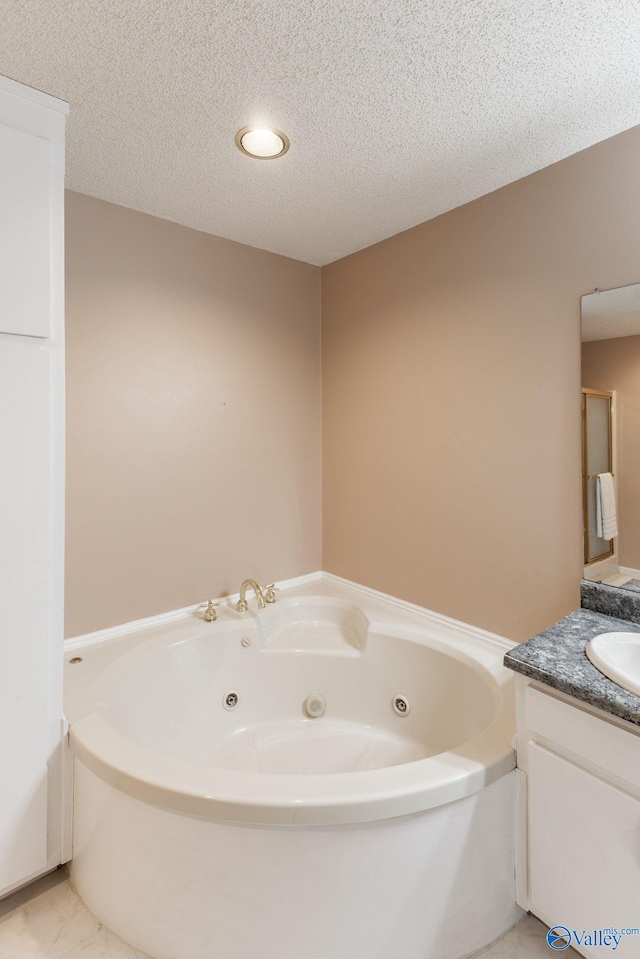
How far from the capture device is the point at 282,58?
1224 mm

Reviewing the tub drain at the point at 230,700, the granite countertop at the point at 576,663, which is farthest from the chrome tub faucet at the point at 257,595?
the granite countertop at the point at 576,663

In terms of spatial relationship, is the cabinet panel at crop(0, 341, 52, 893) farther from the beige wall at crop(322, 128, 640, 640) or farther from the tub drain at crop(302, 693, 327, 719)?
the beige wall at crop(322, 128, 640, 640)

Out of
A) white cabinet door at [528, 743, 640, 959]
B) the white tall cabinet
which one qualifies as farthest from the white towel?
the white tall cabinet

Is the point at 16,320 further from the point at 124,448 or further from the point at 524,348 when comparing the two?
the point at 524,348

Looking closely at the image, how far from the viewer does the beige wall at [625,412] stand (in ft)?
4.98

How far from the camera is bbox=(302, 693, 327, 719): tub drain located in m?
2.17

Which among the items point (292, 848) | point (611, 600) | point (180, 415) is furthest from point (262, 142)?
point (292, 848)

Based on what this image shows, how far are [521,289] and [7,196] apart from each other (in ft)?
5.62

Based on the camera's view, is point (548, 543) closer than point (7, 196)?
No

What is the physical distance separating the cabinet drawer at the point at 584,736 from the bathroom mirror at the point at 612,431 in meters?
0.59

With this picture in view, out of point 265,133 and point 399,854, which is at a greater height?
point 265,133

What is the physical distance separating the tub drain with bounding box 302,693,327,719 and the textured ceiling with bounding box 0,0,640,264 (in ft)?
7.19

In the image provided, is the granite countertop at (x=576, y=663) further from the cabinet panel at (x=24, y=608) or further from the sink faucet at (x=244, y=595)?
the cabinet panel at (x=24, y=608)

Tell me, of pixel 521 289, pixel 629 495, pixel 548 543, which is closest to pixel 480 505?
pixel 548 543
